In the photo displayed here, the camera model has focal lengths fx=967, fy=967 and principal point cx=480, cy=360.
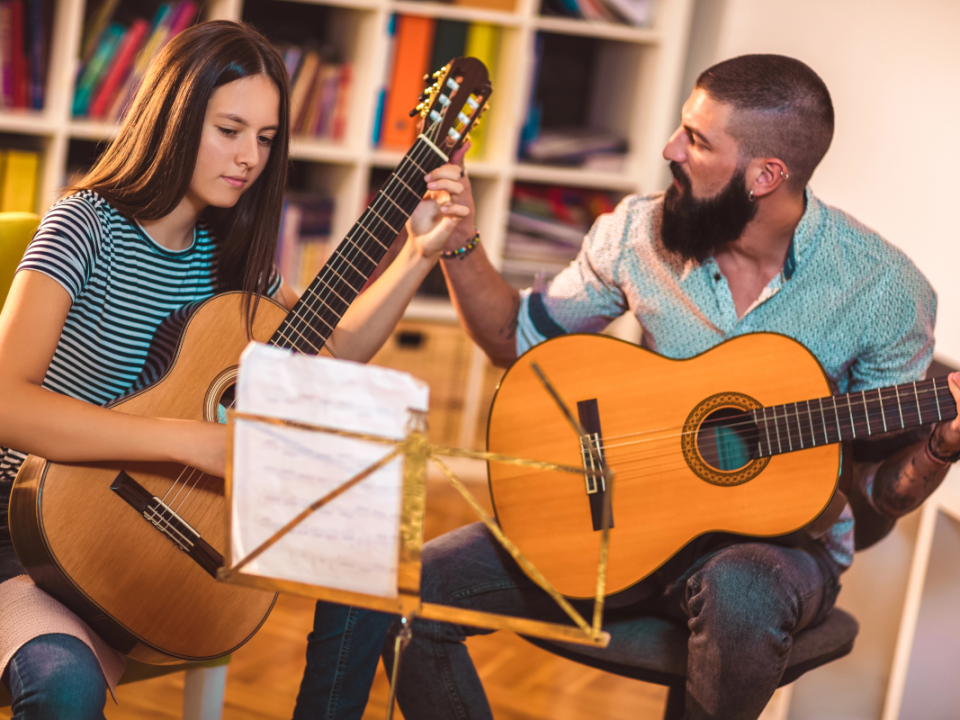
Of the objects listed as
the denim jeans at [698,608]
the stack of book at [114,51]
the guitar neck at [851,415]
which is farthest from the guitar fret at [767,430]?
A: the stack of book at [114,51]

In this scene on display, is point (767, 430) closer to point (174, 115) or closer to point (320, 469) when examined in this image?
point (320, 469)

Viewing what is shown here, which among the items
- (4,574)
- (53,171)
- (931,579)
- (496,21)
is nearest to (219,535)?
(4,574)

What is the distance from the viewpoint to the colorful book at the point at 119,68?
2719mm

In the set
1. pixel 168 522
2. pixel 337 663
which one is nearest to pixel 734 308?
pixel 337 663

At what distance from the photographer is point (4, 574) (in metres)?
1.26

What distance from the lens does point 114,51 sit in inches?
108

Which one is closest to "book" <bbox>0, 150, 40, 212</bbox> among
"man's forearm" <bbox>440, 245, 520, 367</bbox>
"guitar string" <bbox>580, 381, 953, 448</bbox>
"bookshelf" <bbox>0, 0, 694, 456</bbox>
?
"bookshelf" <bbox>0, 0, 694, 456</bbox>

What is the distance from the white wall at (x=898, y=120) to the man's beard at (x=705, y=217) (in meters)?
0.56

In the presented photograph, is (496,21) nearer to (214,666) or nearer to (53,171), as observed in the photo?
(53,171)

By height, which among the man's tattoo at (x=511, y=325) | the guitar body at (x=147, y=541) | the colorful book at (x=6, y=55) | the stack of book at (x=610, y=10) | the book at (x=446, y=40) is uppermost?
the stack of book at (x=610, y=10)

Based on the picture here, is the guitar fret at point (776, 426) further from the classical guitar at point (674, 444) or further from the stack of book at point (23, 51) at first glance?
the stack of book at point (23, 51)

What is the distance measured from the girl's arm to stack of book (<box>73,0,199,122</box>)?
1.66 m

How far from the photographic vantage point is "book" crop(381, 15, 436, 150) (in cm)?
291

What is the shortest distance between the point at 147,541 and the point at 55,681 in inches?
8.1
